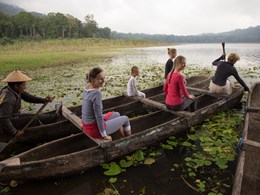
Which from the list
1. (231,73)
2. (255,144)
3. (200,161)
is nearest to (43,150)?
(200,161)

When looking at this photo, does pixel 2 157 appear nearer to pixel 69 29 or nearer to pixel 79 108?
pixel 79 108

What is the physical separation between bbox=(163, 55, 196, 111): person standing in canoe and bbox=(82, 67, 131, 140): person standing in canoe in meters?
1.60

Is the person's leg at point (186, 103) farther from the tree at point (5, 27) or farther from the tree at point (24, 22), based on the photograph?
the tree at point (24, 22)

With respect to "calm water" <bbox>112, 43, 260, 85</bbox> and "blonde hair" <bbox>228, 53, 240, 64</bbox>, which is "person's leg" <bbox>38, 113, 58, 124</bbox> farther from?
"calm water" <bbox>112, 43, 260, 85</bbox>

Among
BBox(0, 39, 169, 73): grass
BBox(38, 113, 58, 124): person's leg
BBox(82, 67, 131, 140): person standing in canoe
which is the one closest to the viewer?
BBox(82, 67, 131, 140): person standing in canoe

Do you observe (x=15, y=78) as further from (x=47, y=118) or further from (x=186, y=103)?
(x=186, y=103)

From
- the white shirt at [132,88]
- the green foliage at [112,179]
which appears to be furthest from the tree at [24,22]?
the green foliage at [112,179]

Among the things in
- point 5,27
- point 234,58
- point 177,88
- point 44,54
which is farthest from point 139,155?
point 5,27

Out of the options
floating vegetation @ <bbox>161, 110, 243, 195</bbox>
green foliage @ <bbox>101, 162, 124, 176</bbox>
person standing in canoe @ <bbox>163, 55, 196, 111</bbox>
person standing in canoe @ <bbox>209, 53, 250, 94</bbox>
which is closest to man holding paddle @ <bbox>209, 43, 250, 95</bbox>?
person standing in canoe @ <bbox>209, 53, 250, 94</bbox>

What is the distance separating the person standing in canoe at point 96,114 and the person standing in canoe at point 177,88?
1.60 metres

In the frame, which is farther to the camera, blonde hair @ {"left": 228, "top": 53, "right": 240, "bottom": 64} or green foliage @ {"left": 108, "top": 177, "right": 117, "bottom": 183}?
blonde hair @ {"left": 228, "top": 53, "right": 240, "bottom": 64}

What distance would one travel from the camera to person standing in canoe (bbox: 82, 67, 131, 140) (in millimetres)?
3858

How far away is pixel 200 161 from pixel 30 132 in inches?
151

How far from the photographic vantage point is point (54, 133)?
5.33 metres
